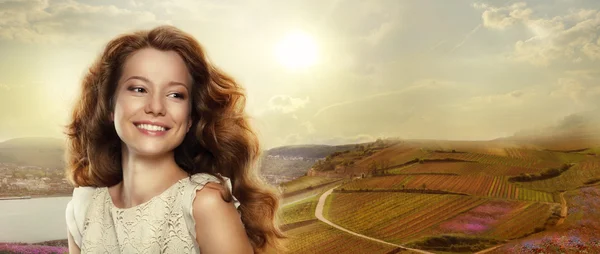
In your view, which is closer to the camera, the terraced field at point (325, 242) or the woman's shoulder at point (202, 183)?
the woman's shoulder at point (202, 183)

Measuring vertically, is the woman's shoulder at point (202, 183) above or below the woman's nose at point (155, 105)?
below

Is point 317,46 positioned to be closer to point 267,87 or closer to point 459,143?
point 267,87

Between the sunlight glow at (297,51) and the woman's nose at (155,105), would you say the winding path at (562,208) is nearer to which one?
the sunlight glow at (297,51)

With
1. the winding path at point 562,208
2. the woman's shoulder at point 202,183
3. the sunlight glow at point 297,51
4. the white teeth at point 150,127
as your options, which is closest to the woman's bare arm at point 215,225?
the woman's shoulder at point 202,183

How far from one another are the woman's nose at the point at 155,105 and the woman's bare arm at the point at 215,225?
264mm

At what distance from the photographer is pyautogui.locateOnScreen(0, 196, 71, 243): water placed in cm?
383

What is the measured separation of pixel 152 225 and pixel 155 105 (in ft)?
1.14

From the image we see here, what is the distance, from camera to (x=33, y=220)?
153 inches

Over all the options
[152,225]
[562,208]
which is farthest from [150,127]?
[562,208]

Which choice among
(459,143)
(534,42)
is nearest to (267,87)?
(459,143)

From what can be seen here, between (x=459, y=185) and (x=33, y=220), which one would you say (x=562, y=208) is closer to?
(x=459, y=185)

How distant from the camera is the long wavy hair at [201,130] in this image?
78.3 inches

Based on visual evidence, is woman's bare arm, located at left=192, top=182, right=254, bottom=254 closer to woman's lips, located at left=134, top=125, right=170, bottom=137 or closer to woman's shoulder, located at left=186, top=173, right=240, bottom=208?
woman's shoulder, located at left=186, top=173, right=240, bottom=208

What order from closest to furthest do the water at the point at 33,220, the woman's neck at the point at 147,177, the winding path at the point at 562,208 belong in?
the woman's neck at the point at 147,177
the winding path at the point at 562,208
the water at the point at 33,220
